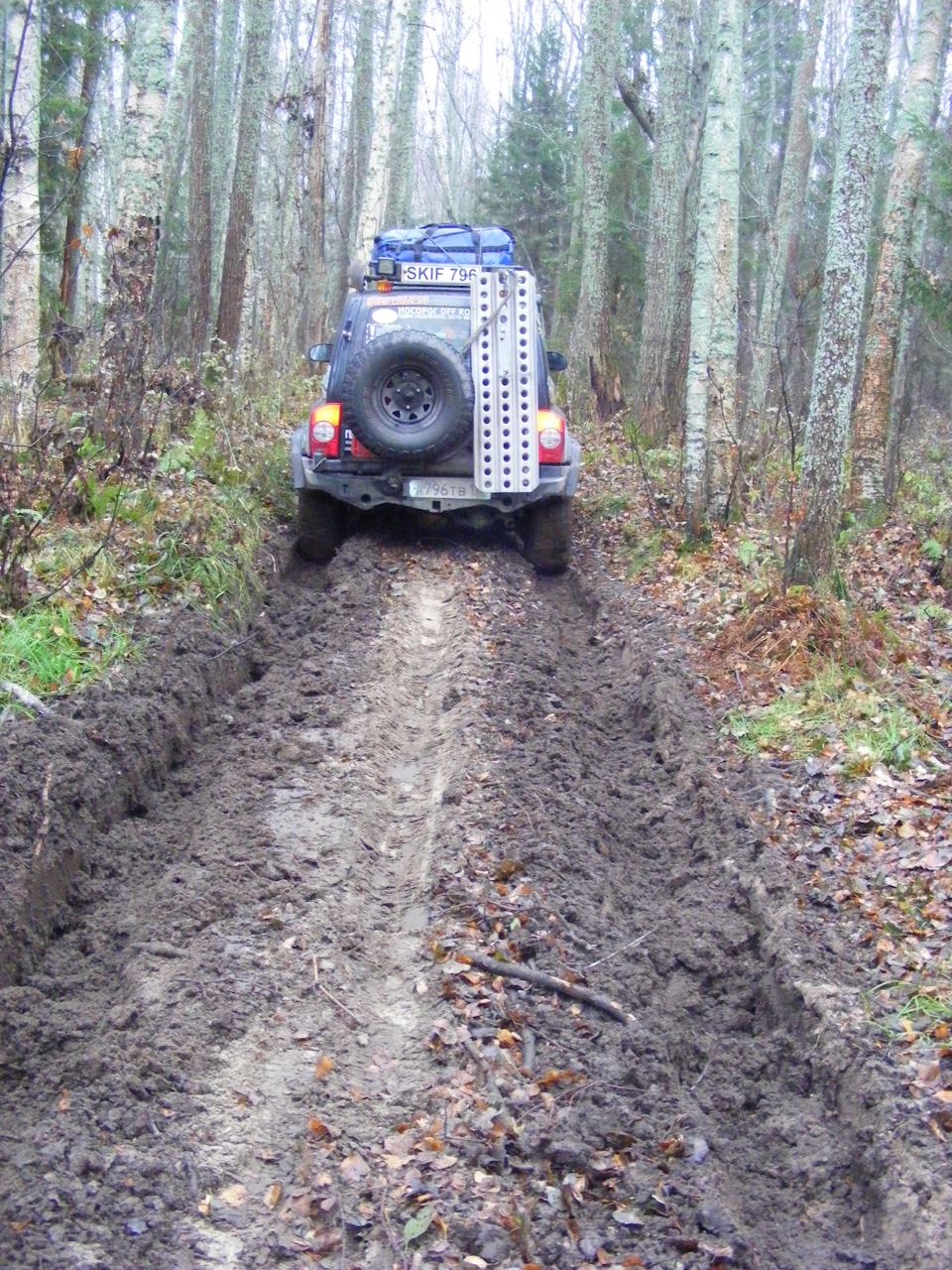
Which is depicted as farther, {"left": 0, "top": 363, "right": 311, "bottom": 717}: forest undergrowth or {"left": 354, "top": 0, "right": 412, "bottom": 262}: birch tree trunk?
{"left": 354, "top": 0, "right": 412, "bottom": 262}: birch tree trunk

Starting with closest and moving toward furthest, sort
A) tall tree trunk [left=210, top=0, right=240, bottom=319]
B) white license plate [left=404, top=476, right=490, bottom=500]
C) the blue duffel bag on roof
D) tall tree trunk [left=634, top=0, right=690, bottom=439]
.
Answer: white license plate [left=404, top=476, right=490, bottom=500], the blue duffel bag on roof, tall tree trunk [left=634, top=0, right=690, bottom=439], tall tree trunk [left=210, top=0, right=240, bottom=319]

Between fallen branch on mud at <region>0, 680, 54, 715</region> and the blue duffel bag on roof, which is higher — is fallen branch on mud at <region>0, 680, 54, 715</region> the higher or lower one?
the lower one

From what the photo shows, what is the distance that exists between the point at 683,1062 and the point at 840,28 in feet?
140

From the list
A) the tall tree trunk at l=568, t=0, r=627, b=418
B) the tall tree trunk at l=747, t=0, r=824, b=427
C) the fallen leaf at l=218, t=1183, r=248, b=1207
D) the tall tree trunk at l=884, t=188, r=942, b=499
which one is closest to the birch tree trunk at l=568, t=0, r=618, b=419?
the tall tree trunk at l=568, t=0, r=627, b=418

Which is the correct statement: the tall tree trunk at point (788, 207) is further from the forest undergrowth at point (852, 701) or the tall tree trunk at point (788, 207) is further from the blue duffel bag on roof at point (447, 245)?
the forest undergrowth at point (852, 701)

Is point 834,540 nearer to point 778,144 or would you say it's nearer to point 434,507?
point 434,507

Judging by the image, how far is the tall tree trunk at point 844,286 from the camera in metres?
7.80

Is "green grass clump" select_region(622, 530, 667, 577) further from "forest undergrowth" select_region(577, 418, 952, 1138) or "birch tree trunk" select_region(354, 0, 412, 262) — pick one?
"birch tree trunk" select_region(354, 0, 412, 262)

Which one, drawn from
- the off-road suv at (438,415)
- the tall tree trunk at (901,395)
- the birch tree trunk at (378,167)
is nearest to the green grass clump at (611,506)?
the off-road suv at (438,415)

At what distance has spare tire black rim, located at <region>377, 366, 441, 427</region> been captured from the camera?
924 centimetres

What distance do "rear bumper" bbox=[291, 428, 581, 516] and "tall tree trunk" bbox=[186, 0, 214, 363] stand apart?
10.1 feet

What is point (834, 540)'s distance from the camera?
7941mm

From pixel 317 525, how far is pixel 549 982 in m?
6.37

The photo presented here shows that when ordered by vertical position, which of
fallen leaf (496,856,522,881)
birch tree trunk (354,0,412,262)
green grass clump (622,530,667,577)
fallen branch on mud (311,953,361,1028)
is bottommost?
fallen branch on mud (311,953,361,1028)
